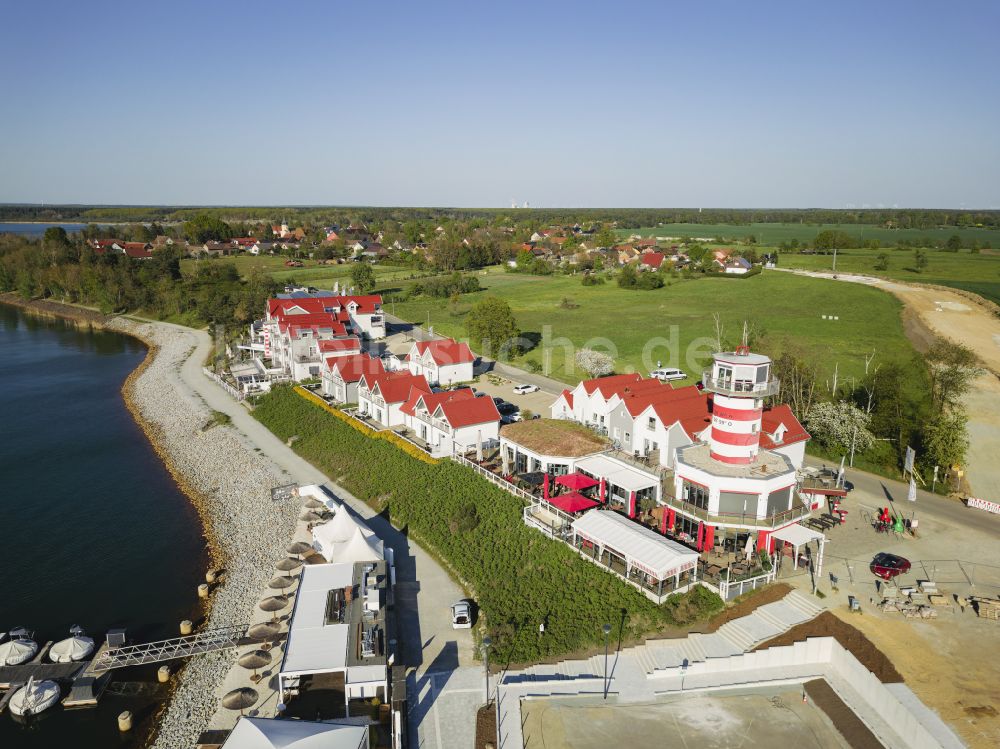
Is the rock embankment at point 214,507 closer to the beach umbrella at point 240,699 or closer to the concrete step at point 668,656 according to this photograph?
the beach umbrella at point 240,699

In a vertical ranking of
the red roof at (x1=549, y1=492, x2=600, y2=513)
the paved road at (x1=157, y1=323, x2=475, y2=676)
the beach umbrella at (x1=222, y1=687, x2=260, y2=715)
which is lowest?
the beach umbrella at (x1=222, y1=687, x2=260, y2=715)

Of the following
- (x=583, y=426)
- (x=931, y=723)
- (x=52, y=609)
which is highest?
(x=583, y=426)

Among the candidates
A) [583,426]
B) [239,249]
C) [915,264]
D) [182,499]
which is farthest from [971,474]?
[239,249]

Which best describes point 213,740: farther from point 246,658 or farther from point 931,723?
point 931,723

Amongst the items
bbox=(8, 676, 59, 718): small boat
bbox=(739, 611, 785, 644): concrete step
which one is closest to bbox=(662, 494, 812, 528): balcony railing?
bbox=(739, 611, 785, 644): concrete step

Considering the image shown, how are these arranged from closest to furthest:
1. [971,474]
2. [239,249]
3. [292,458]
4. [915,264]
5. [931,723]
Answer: [931,723], [971,474], [292,458], [915,264], [239,249]

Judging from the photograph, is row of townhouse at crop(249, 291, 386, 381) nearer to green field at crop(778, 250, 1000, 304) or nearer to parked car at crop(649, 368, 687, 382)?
parked car at crop(649, 368, 687, 382)
